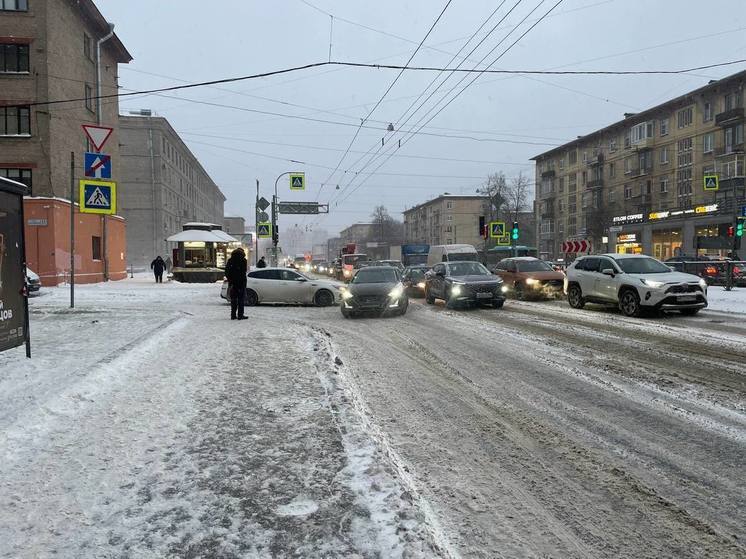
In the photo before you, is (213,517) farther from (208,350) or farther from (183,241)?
(183,241)

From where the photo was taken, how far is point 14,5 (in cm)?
2538

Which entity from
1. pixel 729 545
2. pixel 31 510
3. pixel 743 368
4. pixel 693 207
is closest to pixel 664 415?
pixel 729 545

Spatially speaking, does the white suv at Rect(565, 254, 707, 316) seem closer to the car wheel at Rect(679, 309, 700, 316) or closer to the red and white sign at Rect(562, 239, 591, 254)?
the car wheel at Rect(679, 309, 700, 316)

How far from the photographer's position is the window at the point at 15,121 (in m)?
25.3

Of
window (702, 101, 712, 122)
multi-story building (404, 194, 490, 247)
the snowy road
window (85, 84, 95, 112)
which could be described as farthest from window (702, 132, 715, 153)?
multi-story building (404, 194, 490, 247)

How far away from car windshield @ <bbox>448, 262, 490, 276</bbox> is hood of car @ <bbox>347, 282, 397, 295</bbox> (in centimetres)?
354

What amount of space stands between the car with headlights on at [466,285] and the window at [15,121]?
22.5 metres

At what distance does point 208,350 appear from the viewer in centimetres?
805

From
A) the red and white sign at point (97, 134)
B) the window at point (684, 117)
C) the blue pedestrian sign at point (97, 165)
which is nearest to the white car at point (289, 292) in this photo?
the blue pedestrian sign at point (97, 165)

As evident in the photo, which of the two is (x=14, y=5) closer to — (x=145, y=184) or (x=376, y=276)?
(x=376, y=276)

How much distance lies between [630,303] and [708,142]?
3907 centimetres

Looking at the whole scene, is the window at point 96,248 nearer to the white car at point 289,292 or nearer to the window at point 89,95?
the window at point 89,95

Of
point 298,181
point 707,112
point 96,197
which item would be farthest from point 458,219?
point 96,197

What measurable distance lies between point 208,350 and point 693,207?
44010mm
